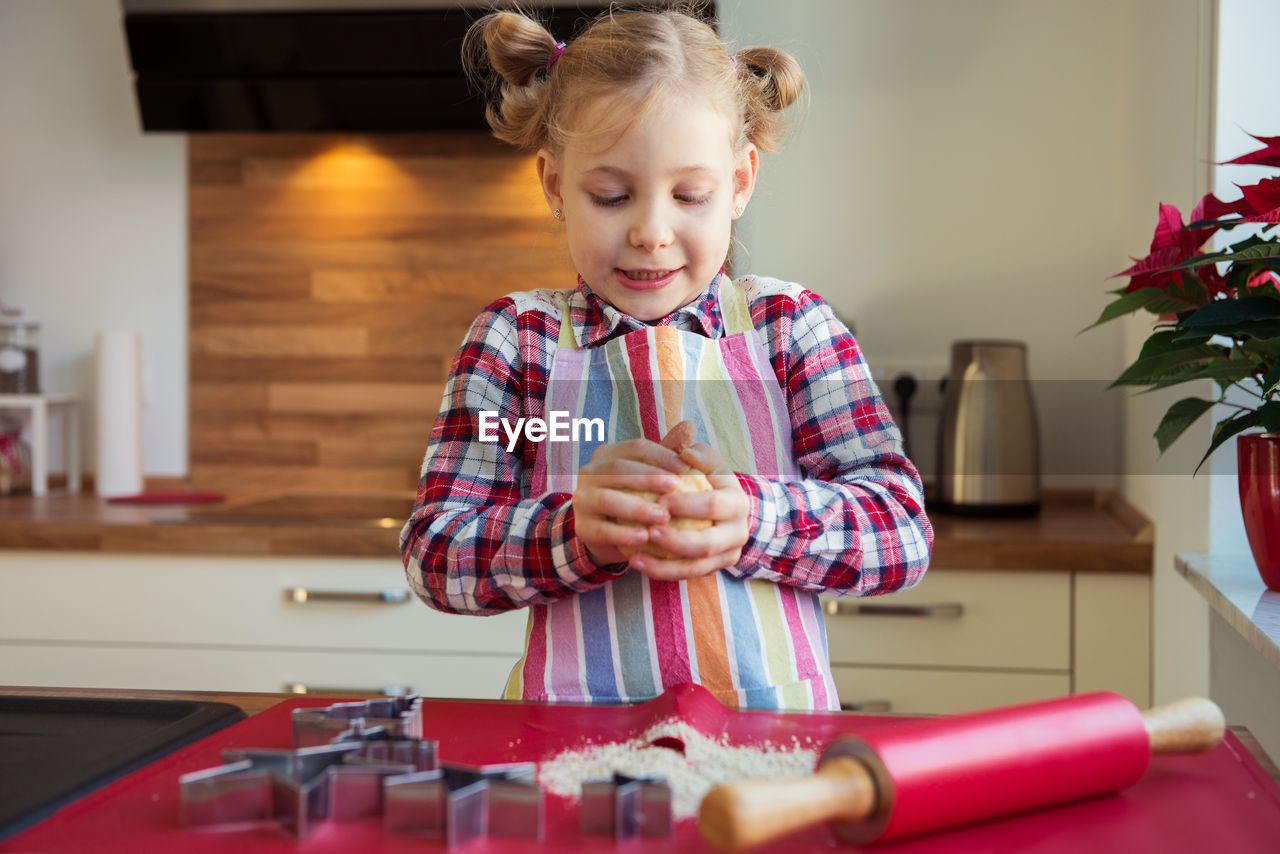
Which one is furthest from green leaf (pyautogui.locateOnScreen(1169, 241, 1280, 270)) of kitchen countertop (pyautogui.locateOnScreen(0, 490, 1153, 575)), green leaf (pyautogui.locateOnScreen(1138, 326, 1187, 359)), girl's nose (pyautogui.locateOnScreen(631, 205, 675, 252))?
kitchen countertop (pyautogui.locateOnScreen(0, 490, 1153, 575))

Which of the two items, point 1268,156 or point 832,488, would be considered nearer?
point 832,488

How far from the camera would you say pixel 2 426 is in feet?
7.48

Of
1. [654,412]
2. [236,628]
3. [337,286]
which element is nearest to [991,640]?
[654,412]

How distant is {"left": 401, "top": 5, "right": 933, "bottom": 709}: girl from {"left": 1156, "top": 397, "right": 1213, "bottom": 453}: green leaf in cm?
33

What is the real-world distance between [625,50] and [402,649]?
118 centimetres

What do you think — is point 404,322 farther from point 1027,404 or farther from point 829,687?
point 829,687

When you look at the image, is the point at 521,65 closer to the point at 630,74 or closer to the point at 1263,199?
the point at 630,74

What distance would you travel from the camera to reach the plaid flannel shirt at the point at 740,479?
2.54 ft

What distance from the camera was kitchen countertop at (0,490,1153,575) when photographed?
1620 millimetres

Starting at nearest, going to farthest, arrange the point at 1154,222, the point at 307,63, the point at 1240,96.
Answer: the point at 1240,96
the point at 1154,222
the point at 307,63

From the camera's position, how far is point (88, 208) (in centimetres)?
233

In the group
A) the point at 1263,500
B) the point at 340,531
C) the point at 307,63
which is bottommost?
the point at 340,531

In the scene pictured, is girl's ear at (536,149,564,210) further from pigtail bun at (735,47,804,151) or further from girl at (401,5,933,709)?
pigtail bun at (735,47,804,151)

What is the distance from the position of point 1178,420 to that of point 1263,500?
0.10 m
